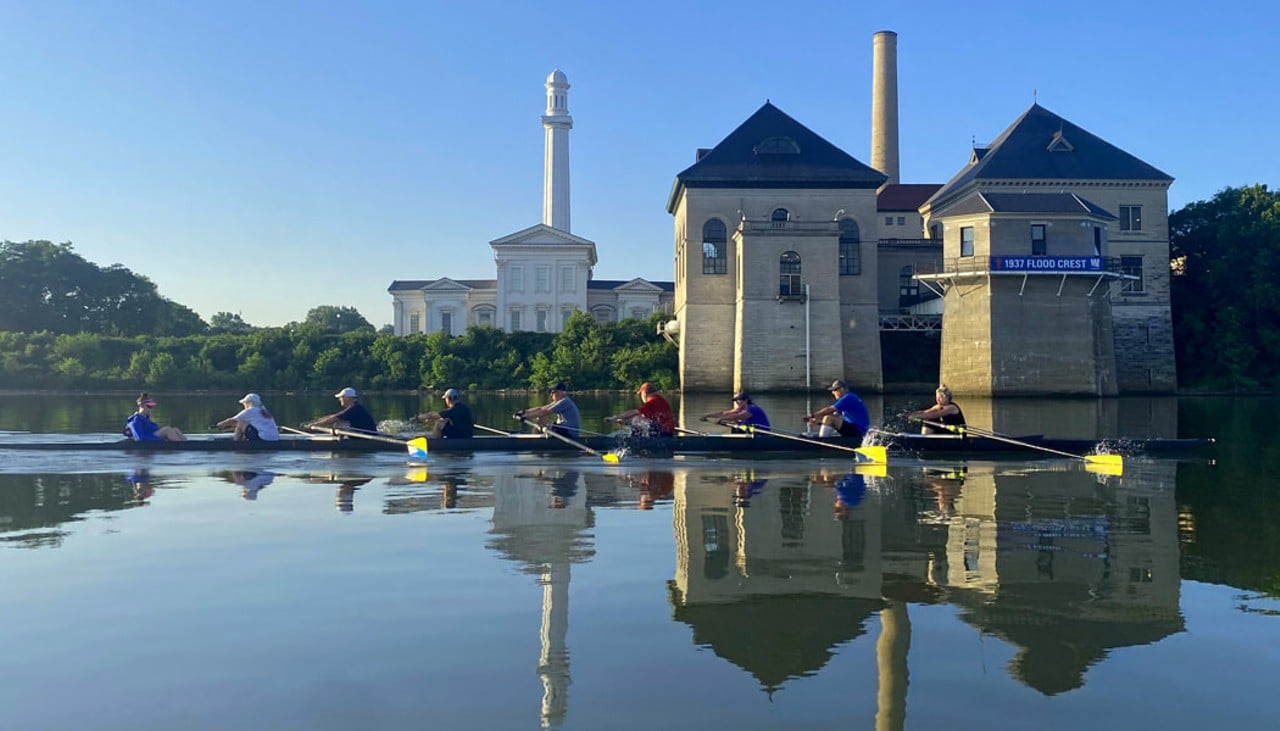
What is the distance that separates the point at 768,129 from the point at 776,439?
43.6m

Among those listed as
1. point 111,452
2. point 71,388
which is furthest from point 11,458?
point 71,388

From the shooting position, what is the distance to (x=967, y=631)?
24.2 ft

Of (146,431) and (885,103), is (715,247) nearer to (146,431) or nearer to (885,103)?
(885,103)

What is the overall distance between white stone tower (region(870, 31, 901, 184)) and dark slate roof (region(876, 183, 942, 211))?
1010 millimetres

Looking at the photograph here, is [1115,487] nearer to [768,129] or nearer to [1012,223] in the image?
[1012,223]

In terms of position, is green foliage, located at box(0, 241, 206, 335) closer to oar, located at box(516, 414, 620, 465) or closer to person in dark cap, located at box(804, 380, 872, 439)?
oar, located at box(516, 414, 620, 465)

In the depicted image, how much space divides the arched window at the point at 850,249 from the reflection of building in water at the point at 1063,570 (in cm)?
→ 4387

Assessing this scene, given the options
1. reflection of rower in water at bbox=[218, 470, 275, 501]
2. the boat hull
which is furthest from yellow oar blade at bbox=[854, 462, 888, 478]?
reflection of rower in water at bbox=[218, 470, 275, 501]

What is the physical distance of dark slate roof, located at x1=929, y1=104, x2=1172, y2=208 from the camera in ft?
184

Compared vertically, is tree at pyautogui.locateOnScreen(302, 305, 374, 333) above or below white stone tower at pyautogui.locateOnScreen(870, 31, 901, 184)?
below

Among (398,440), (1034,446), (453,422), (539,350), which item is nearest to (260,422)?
(398,440)

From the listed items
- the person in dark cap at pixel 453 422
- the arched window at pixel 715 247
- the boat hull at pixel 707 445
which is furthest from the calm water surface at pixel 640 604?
the arched window at pixel 715 247

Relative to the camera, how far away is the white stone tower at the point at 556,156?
8538cm

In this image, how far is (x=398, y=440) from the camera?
18.4 meters
